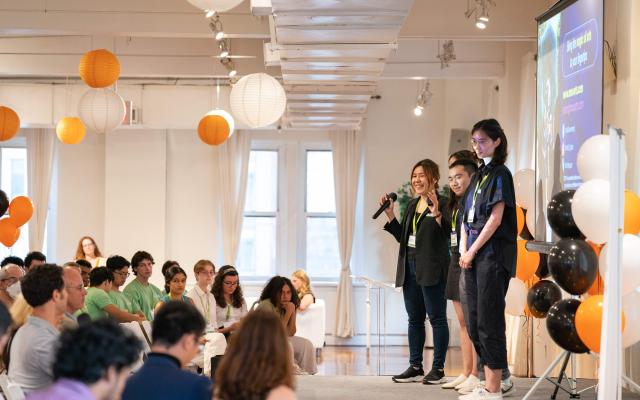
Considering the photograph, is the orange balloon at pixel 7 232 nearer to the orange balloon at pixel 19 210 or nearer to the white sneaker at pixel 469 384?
the orange balloon at pixel 19 210

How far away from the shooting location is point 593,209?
14.0 feet

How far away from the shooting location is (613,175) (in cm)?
381

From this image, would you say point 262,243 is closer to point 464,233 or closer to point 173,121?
point 173,121

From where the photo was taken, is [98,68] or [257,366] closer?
[257,366]

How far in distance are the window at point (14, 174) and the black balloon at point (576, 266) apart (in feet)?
36.9

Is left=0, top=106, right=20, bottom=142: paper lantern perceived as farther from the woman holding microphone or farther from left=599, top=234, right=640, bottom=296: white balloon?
left=599, top=234, right=640, bottom=296: white balloon

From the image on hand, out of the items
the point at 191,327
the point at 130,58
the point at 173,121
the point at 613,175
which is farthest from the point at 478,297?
the point at 173,121

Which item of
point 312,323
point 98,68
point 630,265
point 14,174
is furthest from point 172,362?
point 14,174

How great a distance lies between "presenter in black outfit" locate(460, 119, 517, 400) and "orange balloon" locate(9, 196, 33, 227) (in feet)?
19.0

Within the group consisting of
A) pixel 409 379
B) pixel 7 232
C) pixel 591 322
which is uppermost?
pixel 7 232

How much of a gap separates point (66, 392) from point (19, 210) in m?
7.45

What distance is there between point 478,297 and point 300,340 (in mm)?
3270

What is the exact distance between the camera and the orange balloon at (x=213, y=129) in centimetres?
971

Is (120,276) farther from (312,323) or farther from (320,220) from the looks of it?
(320,220)
